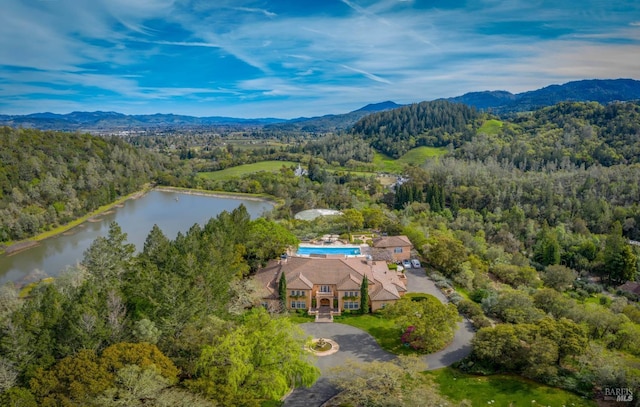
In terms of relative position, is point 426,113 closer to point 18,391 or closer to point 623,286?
point 623,286

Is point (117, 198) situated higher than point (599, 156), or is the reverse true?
point (599, 156)

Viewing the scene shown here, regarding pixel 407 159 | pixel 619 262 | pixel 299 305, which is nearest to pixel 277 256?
pixel 299 305

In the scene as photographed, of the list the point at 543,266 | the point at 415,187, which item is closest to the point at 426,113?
the point at 415,187

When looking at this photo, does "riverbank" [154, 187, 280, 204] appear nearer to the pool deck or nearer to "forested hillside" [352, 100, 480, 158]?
the pool deck

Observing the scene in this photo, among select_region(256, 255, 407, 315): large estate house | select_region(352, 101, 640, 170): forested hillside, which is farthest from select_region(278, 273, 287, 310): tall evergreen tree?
select_region(352, 101, 640, 170): forested hillside

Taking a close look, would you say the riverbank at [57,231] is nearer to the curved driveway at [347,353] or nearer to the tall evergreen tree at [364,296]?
the curved driveway at [347,353]

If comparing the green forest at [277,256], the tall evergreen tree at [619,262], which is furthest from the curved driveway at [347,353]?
the tall evergreen tree at [619,262]

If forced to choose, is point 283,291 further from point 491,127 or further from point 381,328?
point 491,127
